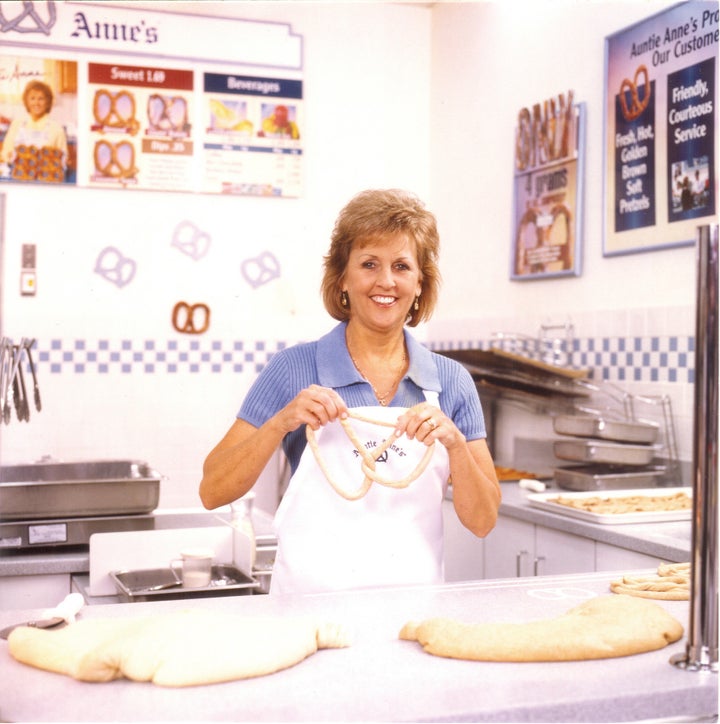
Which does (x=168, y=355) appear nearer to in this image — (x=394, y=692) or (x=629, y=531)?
(x=629, y=531)

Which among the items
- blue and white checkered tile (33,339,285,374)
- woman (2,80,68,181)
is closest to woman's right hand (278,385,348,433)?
blue and white checkered tile (33,339,285,374)

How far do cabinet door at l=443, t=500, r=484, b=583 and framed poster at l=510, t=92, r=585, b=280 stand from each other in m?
1.38

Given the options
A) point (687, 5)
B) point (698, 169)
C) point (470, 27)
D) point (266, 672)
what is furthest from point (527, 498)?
point (470, 27)

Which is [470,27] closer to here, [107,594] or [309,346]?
Result: [309,346]

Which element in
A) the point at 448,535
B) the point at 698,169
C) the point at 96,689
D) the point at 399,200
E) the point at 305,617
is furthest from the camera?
the point at 448,535

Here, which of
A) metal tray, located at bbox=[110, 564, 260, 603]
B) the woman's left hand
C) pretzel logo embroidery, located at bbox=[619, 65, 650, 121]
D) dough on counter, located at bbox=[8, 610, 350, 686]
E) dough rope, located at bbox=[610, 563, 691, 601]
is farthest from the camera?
pretzel logo embroidery, located at bbox=[619, 65, 650, 121]

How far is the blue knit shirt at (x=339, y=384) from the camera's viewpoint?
2352mm

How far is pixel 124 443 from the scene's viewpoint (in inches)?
215

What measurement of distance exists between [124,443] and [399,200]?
3.54 m

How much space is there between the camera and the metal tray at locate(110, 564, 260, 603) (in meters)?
2.63

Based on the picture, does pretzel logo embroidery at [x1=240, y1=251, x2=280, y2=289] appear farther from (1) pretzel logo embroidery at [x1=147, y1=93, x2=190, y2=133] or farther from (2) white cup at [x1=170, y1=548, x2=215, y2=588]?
(2) white cup at [x1=170, y1=548, x2=215, y2=588]

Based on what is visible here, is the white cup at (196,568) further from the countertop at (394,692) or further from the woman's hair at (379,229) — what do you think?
the countertop at (394,692)

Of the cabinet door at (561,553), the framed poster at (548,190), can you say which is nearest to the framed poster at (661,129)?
the framed poster at (548,190)

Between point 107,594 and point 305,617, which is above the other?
point 305,617
